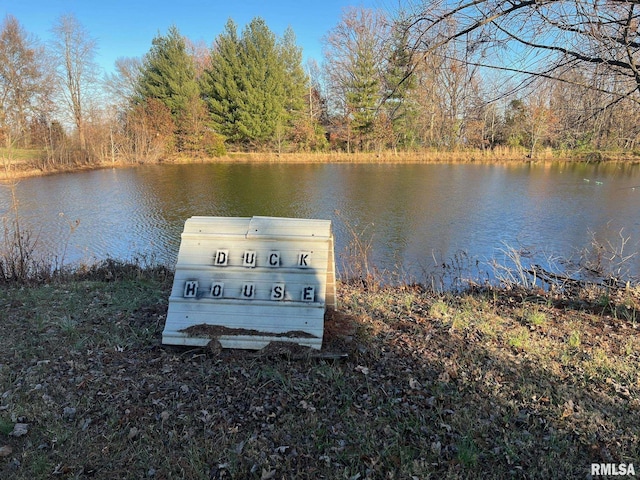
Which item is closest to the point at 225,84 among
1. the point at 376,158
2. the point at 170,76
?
the point at 170,76

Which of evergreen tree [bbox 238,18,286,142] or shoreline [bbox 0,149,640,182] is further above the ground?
evergreen tree [bbox 238,18,286,142]

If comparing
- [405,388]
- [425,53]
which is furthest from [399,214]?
[405,388]

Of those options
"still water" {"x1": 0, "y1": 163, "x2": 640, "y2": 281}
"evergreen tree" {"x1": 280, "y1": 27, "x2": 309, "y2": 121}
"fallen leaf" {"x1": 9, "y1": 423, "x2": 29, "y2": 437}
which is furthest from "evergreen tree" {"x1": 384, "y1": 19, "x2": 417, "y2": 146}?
"evergreen tree" {"x1": 280, "y1": 27, "x2": 309, "y2": 121}

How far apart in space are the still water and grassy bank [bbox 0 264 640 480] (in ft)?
12.2

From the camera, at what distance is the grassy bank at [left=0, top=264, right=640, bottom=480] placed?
7.58ft

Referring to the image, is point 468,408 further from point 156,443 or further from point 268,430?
point 156,443

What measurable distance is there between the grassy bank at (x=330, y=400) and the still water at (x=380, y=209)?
3.71 m

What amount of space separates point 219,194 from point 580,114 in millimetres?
14537

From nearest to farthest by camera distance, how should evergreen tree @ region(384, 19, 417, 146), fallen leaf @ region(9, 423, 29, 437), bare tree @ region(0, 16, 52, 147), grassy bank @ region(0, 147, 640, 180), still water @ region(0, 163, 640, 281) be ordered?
fallen leaf @ region(9, 423, 29, 437) → evergreen tree @ region(384, 19, 417, 146) → still water @ region(0, 163, 640, 281) → bare tree @ region(0, 16, 52, 147) → grassy bank @ region(0, 147, 640, 180)

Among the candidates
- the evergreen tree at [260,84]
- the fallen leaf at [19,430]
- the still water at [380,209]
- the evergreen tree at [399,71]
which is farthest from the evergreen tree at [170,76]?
the fallen leaf at [19,430]

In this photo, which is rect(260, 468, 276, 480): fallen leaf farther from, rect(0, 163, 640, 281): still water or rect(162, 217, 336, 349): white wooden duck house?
rect(0, 163, 640, 281): still water

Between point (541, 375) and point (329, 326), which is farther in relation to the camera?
point (329, 326)

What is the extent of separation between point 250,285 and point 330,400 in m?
1.19

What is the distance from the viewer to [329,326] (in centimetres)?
368
